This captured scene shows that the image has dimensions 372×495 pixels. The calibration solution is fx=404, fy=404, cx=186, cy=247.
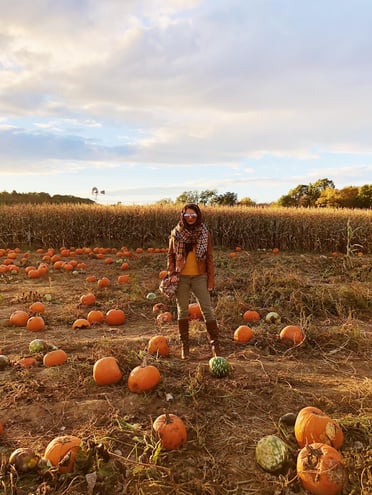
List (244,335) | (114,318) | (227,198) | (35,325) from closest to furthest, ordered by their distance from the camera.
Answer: (244,335)
(35,325)
(114,318)
(227,198)

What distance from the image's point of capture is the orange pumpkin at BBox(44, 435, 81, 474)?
2680 millimetres

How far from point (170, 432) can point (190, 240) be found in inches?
90.1

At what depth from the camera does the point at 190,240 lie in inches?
186

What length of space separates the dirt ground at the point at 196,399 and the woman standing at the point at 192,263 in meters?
0.46

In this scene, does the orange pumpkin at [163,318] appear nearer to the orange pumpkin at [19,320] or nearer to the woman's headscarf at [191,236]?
the woman's headscarf at [191,236]

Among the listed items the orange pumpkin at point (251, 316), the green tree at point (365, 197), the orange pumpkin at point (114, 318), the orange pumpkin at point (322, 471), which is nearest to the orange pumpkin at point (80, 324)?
the orange pumpkin at point (114, 318)

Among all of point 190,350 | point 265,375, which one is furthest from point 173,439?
point 190,350

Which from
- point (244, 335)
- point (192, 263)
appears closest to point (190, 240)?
point (192, 263)

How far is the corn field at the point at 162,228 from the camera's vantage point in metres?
16.4

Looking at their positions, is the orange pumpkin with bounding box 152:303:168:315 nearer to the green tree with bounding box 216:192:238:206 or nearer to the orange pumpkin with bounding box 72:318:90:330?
the orange pumpkin with bounding box 72:318:90:330

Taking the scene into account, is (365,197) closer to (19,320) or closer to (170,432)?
(19,320)

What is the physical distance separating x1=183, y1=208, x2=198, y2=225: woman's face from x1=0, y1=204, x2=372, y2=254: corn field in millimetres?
A: 11987

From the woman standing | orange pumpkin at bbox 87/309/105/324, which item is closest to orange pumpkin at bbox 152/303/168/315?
orange pumpkin at bbox 87/309/105/324

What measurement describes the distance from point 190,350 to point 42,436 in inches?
91.2
